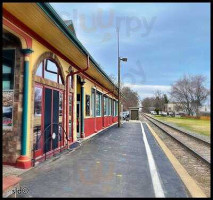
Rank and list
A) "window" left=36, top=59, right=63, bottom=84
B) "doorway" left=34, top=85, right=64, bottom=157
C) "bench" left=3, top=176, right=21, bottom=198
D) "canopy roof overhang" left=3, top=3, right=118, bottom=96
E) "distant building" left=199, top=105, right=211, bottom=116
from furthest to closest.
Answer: "distant building" left=199, top=105, right=211, bottom=116
"window" left=36, top=59, right=63, bottom=84
"doorway" left=34, top=85, right=64, bottom=157
"canopy roof overhang" left=3, top=3, right=118, bottom=96
"bench" left=3, top=176, right=21, bottom=198

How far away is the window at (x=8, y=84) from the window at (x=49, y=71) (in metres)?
0.83

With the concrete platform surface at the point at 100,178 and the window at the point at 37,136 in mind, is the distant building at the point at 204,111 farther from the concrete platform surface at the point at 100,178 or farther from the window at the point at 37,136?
the window at the point at 37,136

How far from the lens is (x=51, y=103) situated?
7578 millimetres

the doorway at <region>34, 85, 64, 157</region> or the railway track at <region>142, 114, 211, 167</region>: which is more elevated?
the doorway at <region>34, 85, 64, 157</region>

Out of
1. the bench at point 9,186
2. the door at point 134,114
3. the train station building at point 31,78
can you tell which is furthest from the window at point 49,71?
the door at point 134,114

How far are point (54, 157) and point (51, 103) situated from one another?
169 cm

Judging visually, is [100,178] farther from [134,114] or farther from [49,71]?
[134,114]

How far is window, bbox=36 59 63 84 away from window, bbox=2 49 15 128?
32.8 inches

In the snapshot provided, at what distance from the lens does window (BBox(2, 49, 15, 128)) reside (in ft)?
19.7

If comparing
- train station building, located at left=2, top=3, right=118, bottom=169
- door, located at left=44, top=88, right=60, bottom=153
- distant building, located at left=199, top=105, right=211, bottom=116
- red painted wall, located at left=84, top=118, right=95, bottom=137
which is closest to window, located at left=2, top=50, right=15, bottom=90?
train station building, located at left=2, top=3, right=118, bottom=169

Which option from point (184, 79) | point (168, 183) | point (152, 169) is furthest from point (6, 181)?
point (184, 79)

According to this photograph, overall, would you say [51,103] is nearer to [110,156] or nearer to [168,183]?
[110,156]

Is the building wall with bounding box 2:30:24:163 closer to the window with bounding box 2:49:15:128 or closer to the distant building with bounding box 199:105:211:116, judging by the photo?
the window with bounding box 2:49:15:128

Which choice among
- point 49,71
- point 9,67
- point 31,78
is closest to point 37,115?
point 31,78
